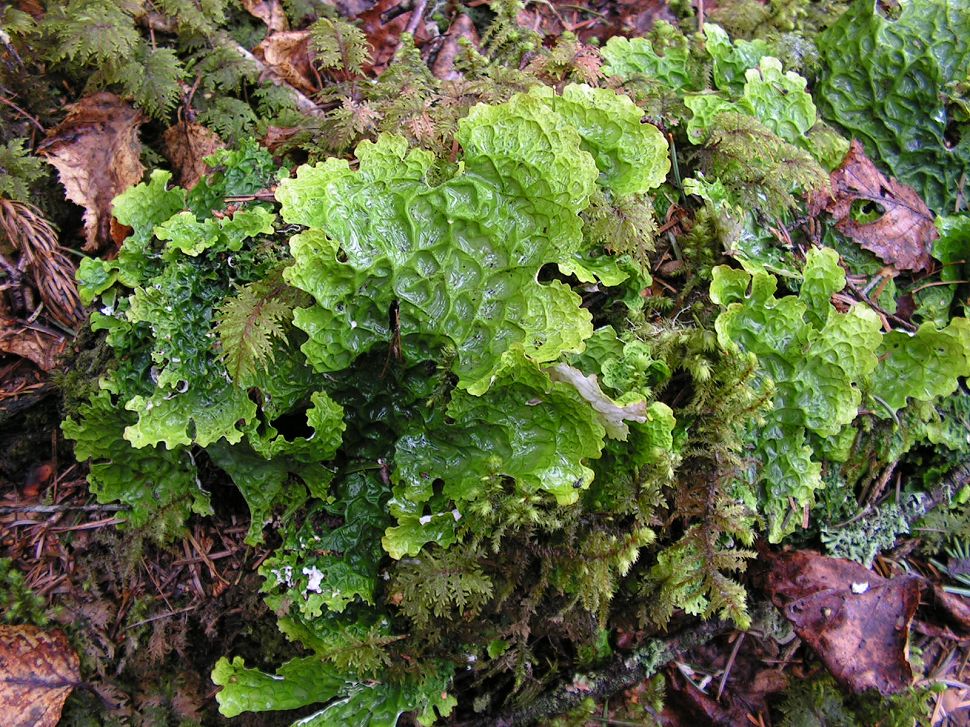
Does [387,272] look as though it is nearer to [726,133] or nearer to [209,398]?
[209,398]

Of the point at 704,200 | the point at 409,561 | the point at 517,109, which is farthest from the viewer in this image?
the point at 704,200

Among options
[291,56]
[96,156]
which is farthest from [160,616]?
[291,56]

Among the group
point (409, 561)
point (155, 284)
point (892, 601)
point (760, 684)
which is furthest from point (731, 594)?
point (155, 284)

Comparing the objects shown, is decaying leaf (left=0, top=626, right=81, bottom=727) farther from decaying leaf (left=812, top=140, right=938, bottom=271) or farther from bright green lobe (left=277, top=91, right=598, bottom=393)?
decaying leaf (left=812, top=140, right=938, bottom=271)

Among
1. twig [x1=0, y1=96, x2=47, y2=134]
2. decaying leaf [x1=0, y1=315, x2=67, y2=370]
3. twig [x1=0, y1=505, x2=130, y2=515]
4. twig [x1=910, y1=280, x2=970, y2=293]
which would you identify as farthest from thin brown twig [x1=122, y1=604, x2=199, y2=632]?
twig [x1=910, y1=280, x2=970, y2=293]

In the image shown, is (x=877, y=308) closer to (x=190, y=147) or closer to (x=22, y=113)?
(x=190, y=147)

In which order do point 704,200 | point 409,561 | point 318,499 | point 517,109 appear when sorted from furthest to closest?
point 704,200 → point 318,499 → point 409,561 → point 517,109
